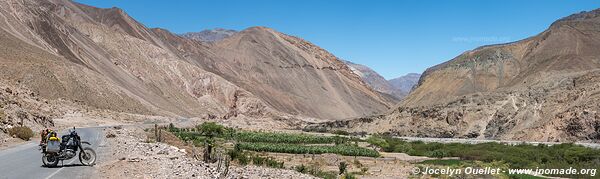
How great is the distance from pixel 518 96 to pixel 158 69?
86.7m

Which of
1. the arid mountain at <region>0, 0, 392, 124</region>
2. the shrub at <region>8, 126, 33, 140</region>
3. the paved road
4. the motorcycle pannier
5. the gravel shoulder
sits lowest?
the gravel shoulder

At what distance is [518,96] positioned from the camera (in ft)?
261

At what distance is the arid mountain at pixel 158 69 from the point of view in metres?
92.9

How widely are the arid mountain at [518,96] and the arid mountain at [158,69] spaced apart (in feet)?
119

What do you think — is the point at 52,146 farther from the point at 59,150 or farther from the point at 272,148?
the point at 272,148

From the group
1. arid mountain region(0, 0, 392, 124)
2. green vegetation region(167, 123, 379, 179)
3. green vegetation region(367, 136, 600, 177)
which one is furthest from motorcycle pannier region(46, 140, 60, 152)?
arid mountain region(0, 0, 392, 124)

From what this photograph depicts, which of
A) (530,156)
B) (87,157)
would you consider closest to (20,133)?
(87,157)

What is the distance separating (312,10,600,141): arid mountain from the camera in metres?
64.6

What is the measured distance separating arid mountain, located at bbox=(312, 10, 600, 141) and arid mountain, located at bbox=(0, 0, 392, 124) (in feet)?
119

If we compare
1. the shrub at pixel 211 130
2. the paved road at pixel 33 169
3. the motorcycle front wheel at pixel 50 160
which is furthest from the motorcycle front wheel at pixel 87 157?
the shrub at pixel 211 130

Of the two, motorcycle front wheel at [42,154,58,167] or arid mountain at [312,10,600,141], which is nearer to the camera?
motorcycle front wheel at [42,154,58,167]

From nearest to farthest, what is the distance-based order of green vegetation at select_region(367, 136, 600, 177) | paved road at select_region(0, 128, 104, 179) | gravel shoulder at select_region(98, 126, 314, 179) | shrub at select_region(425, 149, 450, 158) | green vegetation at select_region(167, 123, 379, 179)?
paved road at select_region(0, 128, 104, 179), gravel shoulder at select_region(98, 126, 314, 179), green vegetation at select_region(167, 123, 379, 179), green vegetation at select_region(367, 136, 600, 177), shrub at select_region(425, 149, 450, 158)

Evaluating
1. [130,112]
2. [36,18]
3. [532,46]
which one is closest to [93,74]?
[130,112]

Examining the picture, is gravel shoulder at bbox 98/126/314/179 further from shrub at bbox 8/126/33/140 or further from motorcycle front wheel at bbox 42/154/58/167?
shrub at bbox 8/126/33/140
